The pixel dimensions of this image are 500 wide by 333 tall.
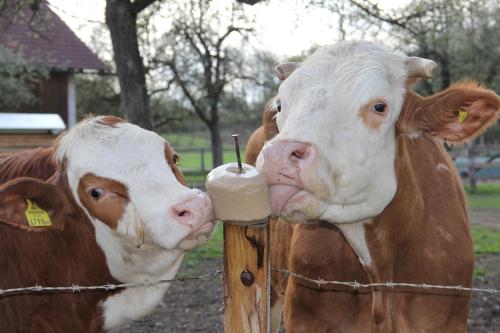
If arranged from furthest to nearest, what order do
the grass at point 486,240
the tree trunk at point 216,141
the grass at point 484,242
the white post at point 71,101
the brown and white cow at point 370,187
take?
the tree trunk at point 216,141, the white post at point 71,101, the grass at point 486,240, the grass at point 484,242, the brown and white cow at point 370,187

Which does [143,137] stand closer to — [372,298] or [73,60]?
[372,298]

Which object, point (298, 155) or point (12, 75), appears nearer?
point (298, 155)

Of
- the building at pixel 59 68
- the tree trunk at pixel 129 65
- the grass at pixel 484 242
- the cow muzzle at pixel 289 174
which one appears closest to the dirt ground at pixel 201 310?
the grass at pixel 484 242

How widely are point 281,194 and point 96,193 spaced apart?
36.7 inches

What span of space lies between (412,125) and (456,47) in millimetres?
17798

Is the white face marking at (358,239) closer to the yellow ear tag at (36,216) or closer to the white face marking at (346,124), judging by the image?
the white face marking at (346,124)

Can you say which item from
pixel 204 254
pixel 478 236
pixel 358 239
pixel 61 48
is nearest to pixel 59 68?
pixel 61 48

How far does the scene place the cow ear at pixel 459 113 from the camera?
3.07 metres

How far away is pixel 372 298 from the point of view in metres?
3.30

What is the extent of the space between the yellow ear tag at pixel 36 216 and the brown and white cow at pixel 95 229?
3cm

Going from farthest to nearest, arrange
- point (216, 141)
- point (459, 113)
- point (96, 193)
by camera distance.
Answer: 1. point (216, 141)
2. point (459, 113)
3. point (96, 193)

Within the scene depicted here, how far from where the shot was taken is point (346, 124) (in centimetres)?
290

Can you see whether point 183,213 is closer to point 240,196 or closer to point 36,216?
point 240,196

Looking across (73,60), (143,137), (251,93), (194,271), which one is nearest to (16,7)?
(194,271)
